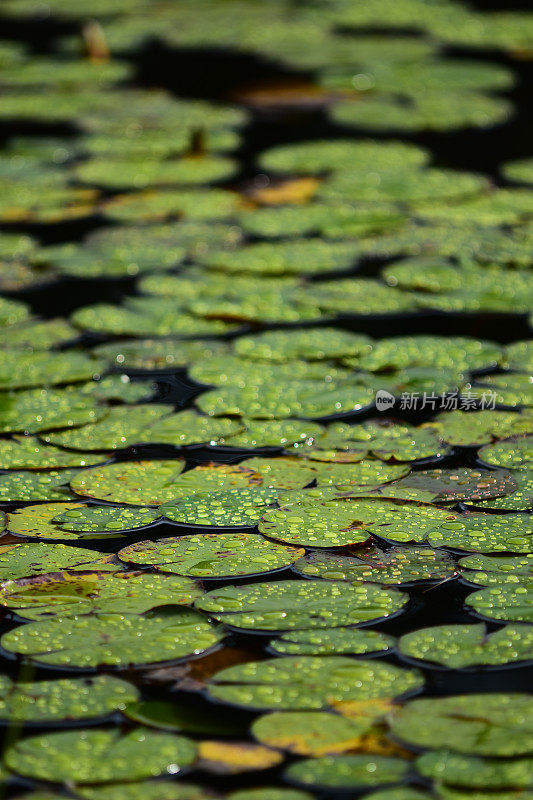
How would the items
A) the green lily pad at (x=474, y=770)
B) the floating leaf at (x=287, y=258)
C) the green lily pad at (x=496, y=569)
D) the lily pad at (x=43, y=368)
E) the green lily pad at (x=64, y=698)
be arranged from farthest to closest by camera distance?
the floating leaf at (x=287, y=258) → the lily pad at (x=43, y=368) → the green lily pad at (x=496, y=569) → the green lily pad at (x=64, y=698) → the green lily pad at (x=474, y=770)

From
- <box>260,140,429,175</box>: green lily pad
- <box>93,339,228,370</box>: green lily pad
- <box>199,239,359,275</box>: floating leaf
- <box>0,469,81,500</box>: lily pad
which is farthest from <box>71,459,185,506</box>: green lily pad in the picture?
<box>260,140,429,175</box>: green lily pad

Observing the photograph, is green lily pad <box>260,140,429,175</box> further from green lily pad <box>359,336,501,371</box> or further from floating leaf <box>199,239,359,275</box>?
green lily pad <box>359,336,501,371</box>

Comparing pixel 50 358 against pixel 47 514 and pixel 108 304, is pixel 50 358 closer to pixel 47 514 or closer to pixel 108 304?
pixel 108 304

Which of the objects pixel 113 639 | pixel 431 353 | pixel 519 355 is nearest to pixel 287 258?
pixel 431 353

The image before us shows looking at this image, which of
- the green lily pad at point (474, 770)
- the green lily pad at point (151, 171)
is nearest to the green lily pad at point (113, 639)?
the green lily pad at point (474, 770)

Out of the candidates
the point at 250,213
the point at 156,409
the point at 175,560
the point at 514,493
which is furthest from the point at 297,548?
the point at 250,213

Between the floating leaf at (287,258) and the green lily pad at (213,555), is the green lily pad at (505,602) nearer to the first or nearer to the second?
the green lily pad at (213,555)

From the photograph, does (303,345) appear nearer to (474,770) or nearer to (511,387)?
(511,387)
